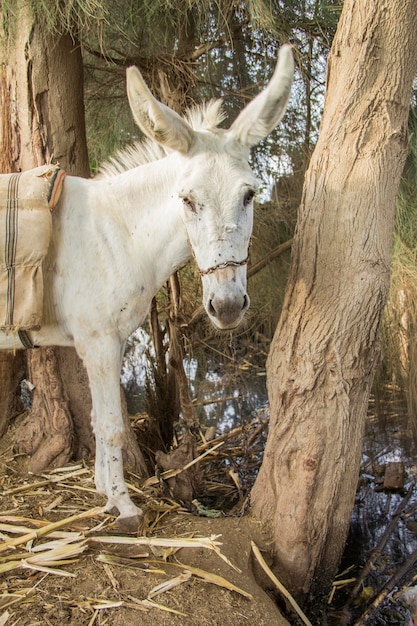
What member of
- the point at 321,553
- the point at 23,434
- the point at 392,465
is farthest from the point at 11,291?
the point at 392,465

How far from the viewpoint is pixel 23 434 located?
3.67 m

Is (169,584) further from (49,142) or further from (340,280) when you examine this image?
(49,142)

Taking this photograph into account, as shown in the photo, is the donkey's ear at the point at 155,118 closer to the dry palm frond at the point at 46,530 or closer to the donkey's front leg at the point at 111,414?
the donkey's front leg at the point at 111,414

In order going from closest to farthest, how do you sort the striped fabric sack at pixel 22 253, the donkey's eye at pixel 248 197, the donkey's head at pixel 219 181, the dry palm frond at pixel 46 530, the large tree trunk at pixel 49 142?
the donkey's head at pixel 219 181
the donkey's eye at pixel 248 197
the dry palm frond at pixel 46 530
the striped fabric sack at pixel 22 253
the large tree trunk at pixel 49 142

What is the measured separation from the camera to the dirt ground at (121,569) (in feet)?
7.18

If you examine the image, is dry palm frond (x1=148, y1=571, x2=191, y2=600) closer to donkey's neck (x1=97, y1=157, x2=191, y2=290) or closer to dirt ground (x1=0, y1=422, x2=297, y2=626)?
dirt ground (x1=0, y1=422, x2=297, y2=626)

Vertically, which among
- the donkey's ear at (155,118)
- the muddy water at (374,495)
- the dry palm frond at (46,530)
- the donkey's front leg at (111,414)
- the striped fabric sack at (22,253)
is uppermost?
the donkey's ear at (155,118)

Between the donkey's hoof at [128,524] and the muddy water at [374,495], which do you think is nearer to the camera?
the donkey's hoof at [128,524]

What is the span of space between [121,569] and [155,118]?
204 cm

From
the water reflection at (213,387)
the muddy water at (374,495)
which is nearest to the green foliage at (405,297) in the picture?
the muddy water at (374,495)

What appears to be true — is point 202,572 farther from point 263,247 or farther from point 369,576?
point 263,247

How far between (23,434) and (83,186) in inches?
70.7

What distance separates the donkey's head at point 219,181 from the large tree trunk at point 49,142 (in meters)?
1.37

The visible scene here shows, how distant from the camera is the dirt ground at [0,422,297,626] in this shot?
2189mm
